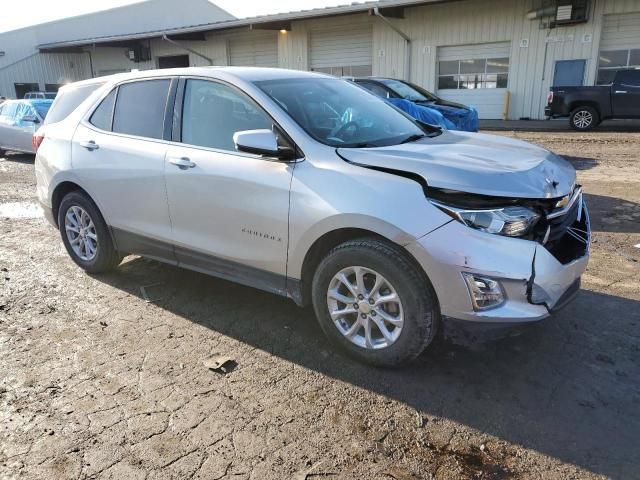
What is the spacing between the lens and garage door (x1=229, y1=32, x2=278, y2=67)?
25891mm

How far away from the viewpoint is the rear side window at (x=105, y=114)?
449 cm

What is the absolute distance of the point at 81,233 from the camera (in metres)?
4.82

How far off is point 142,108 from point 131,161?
46 centimetres

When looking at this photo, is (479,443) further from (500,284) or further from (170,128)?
(170,128)

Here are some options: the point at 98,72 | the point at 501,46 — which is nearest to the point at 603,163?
the point at 501,46

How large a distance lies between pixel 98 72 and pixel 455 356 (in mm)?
37780

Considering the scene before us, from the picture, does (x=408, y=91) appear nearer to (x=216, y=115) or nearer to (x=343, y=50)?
(x=216, y=115)

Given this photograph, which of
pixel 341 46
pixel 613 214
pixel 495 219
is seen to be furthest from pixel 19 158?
pixel 495 219

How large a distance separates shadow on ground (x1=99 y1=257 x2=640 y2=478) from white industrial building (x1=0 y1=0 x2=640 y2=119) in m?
16.5

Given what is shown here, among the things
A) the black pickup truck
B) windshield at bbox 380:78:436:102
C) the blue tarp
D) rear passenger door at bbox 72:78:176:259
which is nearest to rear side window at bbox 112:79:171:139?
rear passenger door at bbox 72:78:176:259

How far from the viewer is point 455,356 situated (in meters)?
3.37

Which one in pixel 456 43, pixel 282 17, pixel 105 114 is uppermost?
pixel 282 17

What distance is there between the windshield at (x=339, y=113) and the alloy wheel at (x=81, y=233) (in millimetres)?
2209

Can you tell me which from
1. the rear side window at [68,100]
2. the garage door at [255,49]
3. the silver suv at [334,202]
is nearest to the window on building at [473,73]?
the garage door at [255,49]
